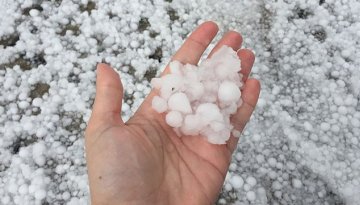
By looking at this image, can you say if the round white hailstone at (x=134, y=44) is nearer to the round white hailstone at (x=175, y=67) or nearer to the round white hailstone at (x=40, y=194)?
the round white hailstone at (x=175, y=67)

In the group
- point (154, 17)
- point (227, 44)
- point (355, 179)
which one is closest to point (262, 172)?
point (355, 179)

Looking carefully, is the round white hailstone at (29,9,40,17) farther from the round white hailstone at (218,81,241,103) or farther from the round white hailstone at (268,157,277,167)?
the round white hailstone at (268,157,277,167)

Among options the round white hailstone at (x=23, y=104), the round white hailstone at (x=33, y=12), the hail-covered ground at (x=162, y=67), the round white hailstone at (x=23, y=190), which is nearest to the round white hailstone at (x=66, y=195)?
the hail-covered ground at (x=162, y=67)

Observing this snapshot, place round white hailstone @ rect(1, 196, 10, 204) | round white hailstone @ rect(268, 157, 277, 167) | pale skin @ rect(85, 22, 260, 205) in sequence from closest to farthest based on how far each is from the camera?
pale skin @ rect(85, 22, 260, 205) → round white hailstone @ rect(1, 196, 10, 204) → round white hailstone @ rect(268, 157, 277, 167)

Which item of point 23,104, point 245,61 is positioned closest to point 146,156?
point 245,61

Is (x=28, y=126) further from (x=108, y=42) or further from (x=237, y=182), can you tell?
(x=237, y=182)

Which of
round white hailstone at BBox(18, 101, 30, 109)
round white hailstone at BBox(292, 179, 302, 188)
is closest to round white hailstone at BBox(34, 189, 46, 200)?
round white hailstone at BBox(18, 101, 30, 109)
